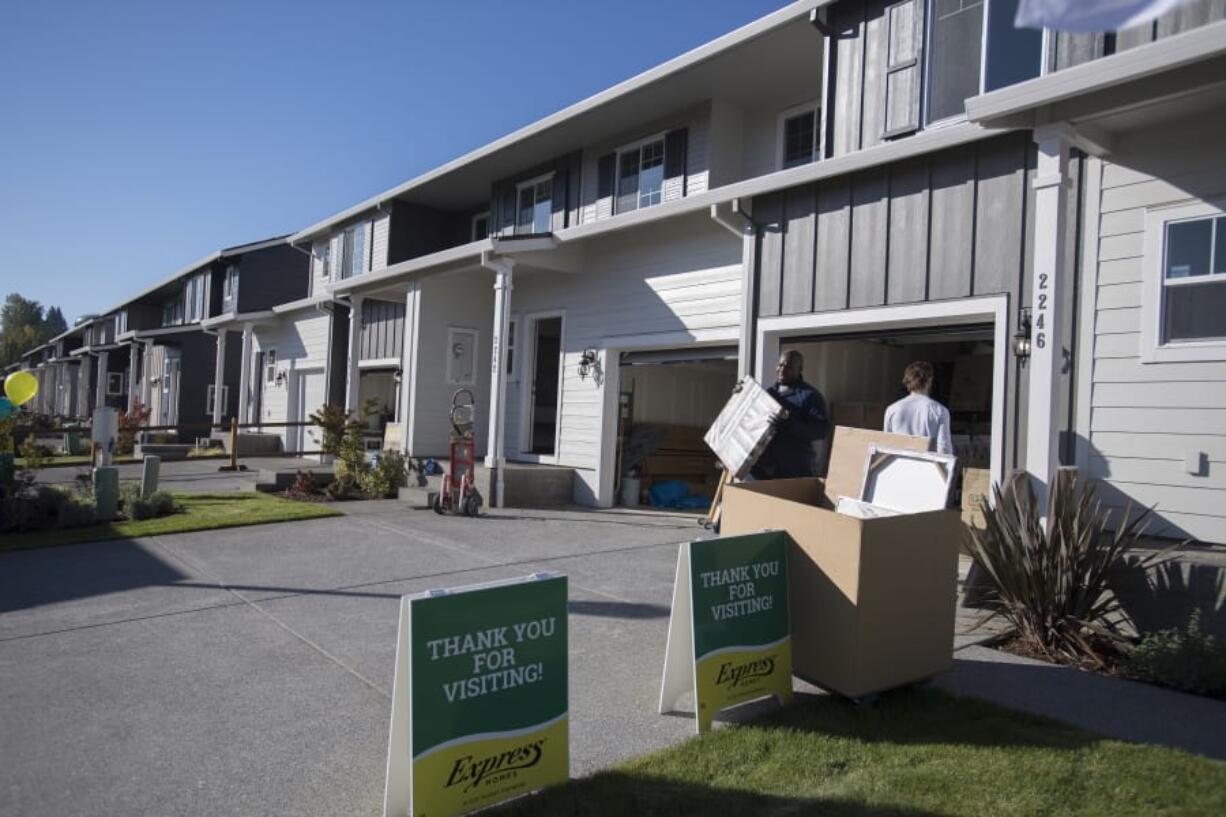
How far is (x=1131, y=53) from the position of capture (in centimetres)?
498

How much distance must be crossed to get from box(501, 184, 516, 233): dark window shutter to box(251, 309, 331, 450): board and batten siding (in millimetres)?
5693

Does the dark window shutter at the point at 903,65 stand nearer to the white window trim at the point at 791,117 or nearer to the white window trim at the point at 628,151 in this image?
the white window trim at the point at 791,117

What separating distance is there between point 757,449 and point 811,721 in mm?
2426

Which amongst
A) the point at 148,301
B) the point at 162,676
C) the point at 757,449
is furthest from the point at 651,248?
the point at 148,301

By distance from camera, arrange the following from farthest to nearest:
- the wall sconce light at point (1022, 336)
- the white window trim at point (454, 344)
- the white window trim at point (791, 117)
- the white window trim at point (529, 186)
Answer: the white window trim at point (529, 186), the white window trim at point (454, 344), the white window trim at point (791, 117), the wall sconce light at point (1022, 336)

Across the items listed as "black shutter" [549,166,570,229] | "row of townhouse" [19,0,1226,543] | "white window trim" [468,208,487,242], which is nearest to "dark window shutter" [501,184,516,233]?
"row of townhouse" [19,0,1226,543]

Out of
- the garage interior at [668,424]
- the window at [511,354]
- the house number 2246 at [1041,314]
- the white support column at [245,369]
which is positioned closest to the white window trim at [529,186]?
the window at [511,354]

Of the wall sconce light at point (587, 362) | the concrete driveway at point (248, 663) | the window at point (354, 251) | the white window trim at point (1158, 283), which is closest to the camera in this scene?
the concrete driveway at point (248, 663)

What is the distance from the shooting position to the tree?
76.7 m

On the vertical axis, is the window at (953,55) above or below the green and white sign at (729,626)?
above

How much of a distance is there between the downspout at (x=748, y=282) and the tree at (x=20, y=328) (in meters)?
83.0

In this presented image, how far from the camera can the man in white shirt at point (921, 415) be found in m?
5.85

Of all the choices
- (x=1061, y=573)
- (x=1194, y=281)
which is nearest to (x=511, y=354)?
(x=1194, y=281)

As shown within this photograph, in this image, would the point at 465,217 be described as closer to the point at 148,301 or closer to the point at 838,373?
the point at 838,373
